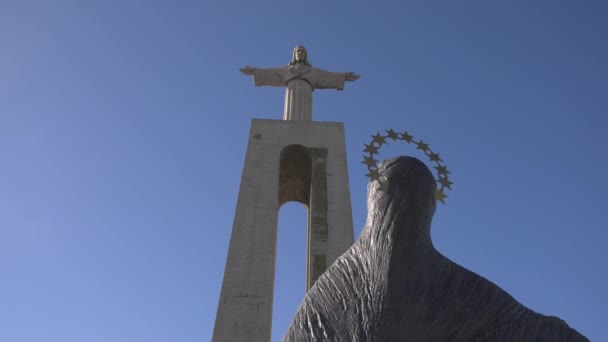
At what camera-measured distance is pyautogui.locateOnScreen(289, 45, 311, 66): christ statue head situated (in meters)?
12.7

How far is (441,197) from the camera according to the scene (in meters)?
2.56

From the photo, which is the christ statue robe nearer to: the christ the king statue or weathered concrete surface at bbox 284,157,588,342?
the christ the king statue

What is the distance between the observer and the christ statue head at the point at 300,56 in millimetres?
12672

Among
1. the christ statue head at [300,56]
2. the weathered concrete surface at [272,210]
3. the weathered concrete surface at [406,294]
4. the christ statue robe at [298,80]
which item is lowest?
the weathered concrete surface at [406,294]

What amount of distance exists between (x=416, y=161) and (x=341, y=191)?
7591 mm

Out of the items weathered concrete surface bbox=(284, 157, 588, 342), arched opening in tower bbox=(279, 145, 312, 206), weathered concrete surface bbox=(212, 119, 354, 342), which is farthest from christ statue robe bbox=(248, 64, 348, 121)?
weathered concrete surface bbox=(284, 157, 588, 342)

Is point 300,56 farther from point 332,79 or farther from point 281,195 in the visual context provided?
point 281,195

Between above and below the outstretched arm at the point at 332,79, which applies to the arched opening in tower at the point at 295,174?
below

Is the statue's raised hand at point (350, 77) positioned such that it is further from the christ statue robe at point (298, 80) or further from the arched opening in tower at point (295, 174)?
the arched opening in tower at point (295, 174)

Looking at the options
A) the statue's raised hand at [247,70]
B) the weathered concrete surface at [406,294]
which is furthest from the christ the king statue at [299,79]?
the weathered concrete surface at [406,294]

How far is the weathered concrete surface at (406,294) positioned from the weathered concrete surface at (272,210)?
6001 mm

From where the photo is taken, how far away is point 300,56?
41.9 feet

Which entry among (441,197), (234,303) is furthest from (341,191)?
(441,197)

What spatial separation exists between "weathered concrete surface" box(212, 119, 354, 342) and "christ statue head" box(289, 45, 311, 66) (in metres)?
1.96
